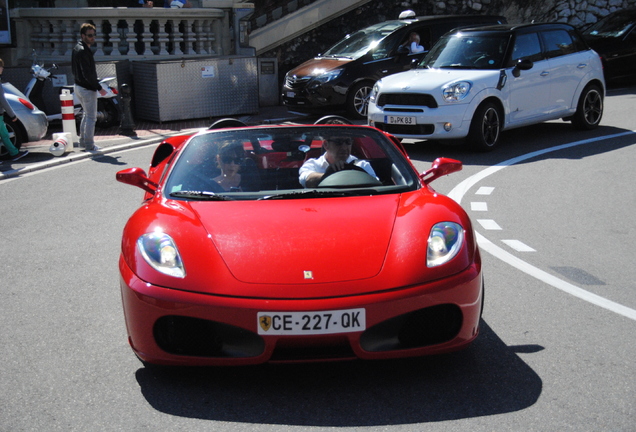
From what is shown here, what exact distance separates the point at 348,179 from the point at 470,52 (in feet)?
25.6

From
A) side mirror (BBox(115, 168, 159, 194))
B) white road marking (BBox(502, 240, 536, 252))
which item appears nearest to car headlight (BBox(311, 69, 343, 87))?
white road marking (BBox(502, 240, 536, 252))

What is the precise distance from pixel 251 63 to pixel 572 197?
31.0 ft

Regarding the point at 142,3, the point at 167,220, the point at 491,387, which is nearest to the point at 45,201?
the point at 167,220

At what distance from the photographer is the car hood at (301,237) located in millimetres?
3859

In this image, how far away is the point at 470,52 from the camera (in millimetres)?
12125

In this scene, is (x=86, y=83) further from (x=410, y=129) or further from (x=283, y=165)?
(x=283, y=165)

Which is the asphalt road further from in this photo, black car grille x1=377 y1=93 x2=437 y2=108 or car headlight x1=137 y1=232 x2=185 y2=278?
black car grille x1=377 y1=93 x2=437 y2=108

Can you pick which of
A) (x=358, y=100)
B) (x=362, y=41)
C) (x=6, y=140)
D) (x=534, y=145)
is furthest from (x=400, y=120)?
(x=6, y=140)

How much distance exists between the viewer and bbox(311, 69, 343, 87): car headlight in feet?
49.4

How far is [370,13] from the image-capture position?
23.6m

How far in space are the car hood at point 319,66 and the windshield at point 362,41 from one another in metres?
0.24

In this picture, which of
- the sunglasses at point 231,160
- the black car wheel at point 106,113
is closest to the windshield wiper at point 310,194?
the sunglasses at point 231,160

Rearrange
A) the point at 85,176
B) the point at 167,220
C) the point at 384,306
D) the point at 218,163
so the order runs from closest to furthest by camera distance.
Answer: the point at 384,306
the point at 167,220
the point at 218,163
the point at 85,176

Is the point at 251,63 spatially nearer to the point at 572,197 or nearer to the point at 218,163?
the point at 572,197
